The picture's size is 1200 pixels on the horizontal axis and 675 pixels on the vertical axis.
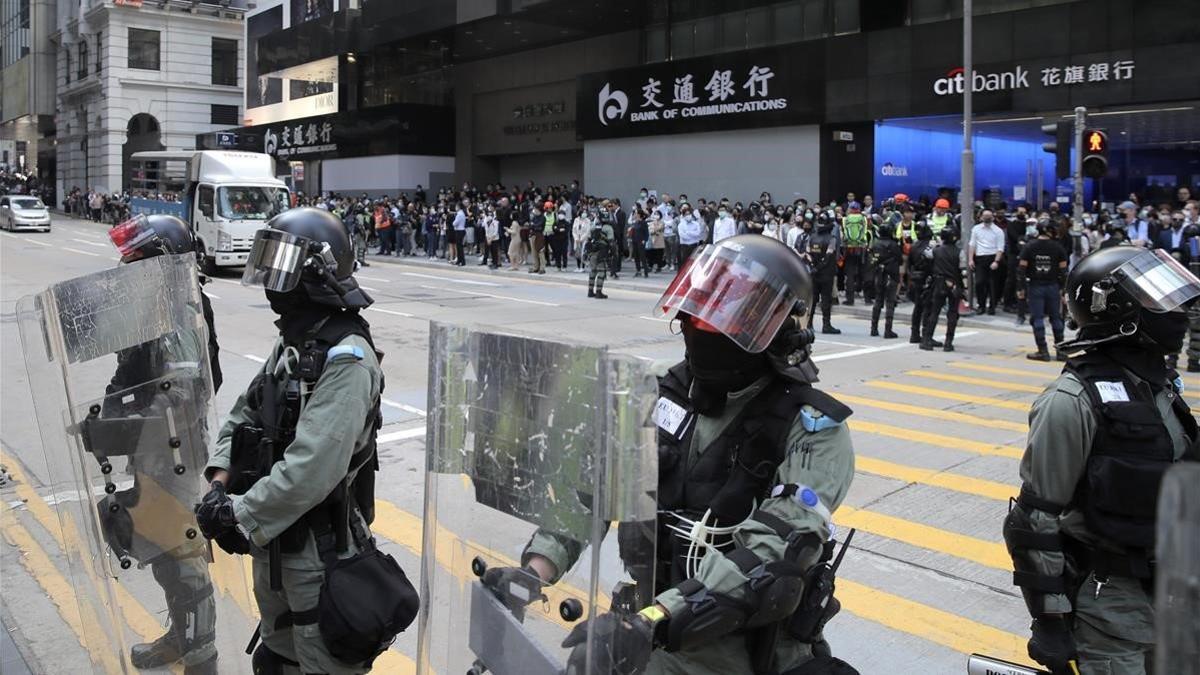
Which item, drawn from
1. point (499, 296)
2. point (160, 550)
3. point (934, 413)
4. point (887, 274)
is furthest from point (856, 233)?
point (160, 550)

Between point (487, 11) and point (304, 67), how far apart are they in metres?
15.0

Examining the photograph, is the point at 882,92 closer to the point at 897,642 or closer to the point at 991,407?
the point at 991,407

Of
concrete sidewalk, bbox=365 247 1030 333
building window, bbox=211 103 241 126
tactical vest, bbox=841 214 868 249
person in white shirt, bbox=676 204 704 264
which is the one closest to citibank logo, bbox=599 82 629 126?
concrete sidewalk, bbox=365 247 1030 333

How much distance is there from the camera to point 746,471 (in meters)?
2.28

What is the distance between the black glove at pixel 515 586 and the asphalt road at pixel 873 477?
0.52 meters

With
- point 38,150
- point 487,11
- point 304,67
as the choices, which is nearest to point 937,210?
point 487,11

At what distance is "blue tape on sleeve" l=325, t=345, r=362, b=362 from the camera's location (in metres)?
2.85

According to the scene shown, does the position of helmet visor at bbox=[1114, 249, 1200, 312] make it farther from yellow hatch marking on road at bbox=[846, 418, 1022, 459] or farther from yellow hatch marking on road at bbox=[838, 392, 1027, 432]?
yellow hatch marking on road at bbox=[838, 392, 1027, 432]

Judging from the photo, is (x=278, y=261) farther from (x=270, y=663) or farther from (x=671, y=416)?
(x=671, y=416)

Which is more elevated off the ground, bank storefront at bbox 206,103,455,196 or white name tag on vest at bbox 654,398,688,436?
bank storefront at bbox 206,103,455,196

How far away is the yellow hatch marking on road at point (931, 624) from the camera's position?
4.31 m

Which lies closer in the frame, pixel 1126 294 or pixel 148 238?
pixel 1126 294

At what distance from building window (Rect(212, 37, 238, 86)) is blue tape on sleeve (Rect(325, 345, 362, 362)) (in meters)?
61.8

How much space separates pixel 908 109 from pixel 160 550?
22.2 meters
